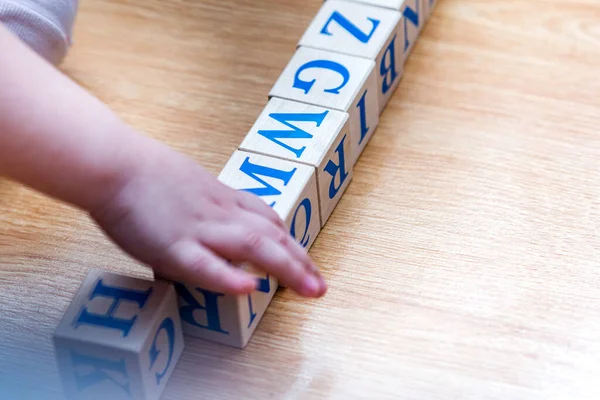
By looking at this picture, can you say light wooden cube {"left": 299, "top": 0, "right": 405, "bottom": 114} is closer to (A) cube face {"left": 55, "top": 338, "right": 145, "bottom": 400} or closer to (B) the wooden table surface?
(B) the wooden table surface

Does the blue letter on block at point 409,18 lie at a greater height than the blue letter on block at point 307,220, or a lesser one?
greater

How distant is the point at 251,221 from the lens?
0.75 metres

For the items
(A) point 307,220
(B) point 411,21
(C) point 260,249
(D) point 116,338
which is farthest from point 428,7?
(D) point 116,338

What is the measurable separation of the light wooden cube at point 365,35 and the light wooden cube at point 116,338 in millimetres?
334

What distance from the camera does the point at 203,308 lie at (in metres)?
0.77

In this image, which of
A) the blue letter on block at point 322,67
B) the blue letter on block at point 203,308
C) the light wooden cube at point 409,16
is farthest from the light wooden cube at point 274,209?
the light wooden cube at point 409,16

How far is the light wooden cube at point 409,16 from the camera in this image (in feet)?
3.27

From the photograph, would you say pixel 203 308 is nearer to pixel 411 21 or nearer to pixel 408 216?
pixel 408 216

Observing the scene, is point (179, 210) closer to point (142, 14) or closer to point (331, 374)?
point (331, 374)

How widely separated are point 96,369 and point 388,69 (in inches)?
17.5

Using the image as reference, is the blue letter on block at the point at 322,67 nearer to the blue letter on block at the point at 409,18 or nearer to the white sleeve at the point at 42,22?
the blue letter on block at the point at 409,18

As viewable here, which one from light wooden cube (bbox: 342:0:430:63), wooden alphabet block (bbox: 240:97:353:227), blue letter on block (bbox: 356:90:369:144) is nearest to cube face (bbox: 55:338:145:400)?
wooden alphabet block (bbox: 240:97:353:227)

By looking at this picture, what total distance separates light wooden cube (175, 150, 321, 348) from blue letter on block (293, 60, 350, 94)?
11cm

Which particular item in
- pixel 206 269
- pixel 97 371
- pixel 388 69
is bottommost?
pixel 97 371
